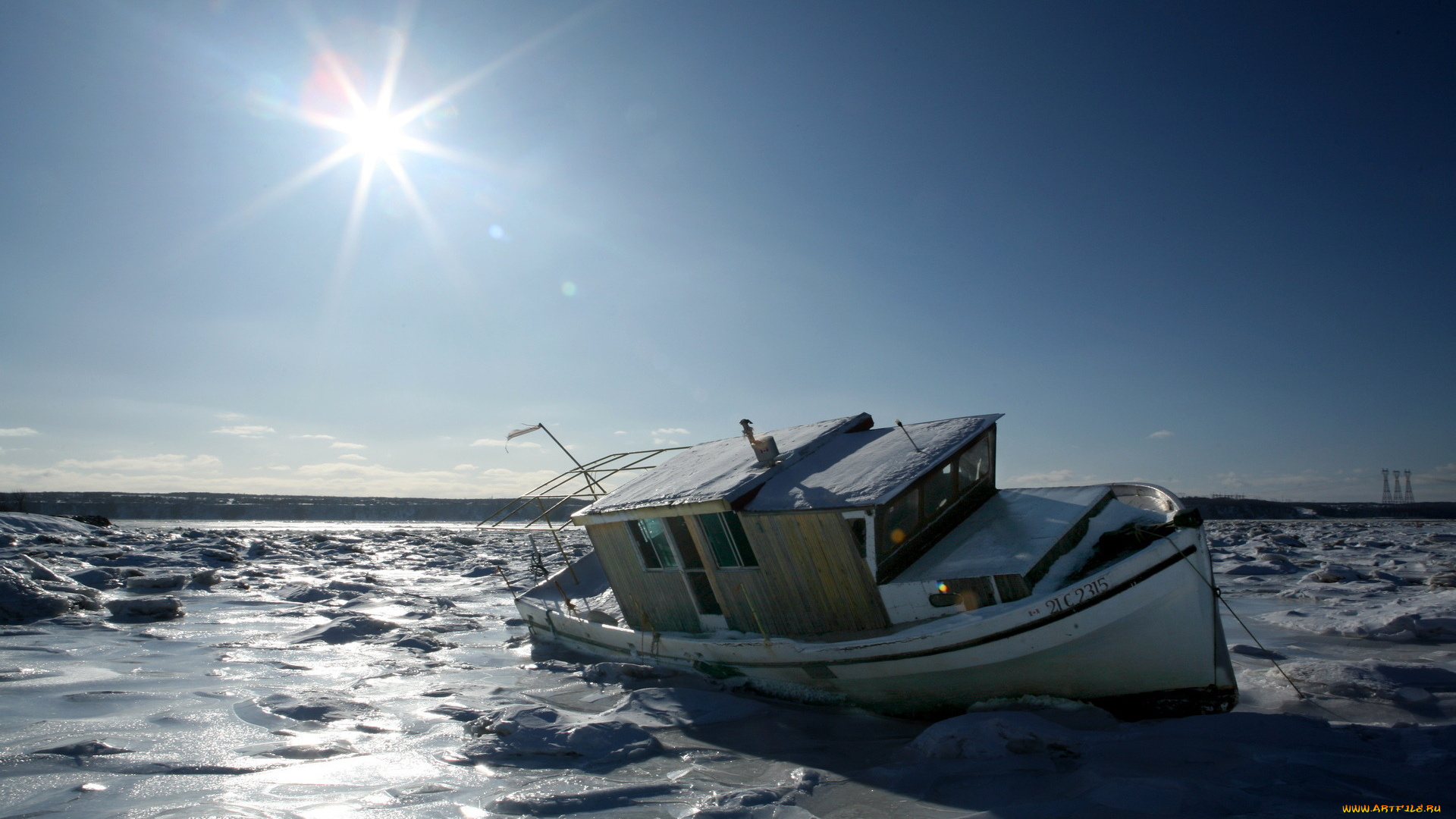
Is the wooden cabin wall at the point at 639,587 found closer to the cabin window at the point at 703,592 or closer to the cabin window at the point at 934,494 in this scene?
the cabin window at the point at 703,592

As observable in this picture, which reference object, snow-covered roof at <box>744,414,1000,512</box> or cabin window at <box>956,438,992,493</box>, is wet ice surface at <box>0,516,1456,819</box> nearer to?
snow-covered roof at <box>744,414,1000,512</box>

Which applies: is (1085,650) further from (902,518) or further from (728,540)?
(728,540)

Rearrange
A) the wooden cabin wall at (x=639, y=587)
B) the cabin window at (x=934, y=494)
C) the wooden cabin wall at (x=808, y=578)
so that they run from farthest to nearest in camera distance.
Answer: the wooden cabin wall at (x=639, y=587) → the cabin window at (x=934, y=494) → the wooden cabin wall at (x=808, y=578)

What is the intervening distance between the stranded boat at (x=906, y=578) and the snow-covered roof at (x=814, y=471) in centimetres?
3

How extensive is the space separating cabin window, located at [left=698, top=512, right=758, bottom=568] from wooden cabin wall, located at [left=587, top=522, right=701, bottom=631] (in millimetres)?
1029

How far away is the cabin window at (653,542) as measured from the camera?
927 cm

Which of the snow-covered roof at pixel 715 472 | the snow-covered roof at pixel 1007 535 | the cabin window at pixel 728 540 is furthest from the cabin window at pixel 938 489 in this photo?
the cabin window at pixel 728 540

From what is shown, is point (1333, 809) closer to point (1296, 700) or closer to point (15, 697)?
point (1296, 700)

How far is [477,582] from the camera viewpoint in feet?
67.9

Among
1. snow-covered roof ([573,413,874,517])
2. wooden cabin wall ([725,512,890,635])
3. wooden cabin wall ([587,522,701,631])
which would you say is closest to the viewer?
wooden cabin wall ([725,512,890,635])

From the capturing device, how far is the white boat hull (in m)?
5.79

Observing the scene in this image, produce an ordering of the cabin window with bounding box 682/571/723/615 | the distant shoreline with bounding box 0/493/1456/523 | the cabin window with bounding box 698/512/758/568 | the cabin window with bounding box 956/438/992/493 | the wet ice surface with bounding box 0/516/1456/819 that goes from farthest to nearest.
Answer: the distant shoreline with bounding box 0/493/1456/523 → the cabin window with bounding box 682/571/723/615 → the cabin window with bounding box 956/438/992/493 → the cabin window with bounding box 698/512/758/568 → the wet ice surface with bounding box 0/516/1456/819

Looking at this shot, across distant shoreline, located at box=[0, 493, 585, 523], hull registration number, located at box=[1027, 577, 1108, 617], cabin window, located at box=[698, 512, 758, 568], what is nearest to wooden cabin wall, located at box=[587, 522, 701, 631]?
cabin window, located at box=[698, 512, 758, 568]

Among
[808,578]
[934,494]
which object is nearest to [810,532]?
[808,578]
